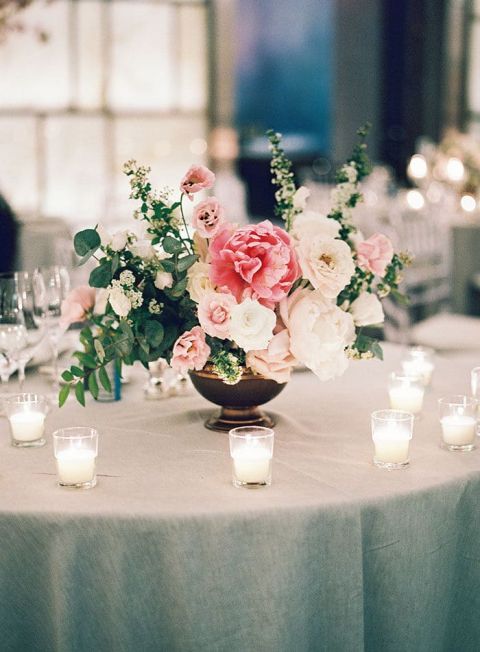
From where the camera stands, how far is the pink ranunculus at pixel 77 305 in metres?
2.02

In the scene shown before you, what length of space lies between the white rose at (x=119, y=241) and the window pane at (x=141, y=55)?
6053 millimetres

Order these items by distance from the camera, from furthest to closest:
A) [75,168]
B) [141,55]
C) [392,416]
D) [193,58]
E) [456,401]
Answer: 1. [193,58]
2. [141,55]
3. [75,168]
4. [456,401]
5. [392,416]

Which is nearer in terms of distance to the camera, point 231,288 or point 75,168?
point 231,288

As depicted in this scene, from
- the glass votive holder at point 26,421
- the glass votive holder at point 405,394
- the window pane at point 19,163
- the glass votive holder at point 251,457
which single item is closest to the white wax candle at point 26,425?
the glass votive holder at point 26,421

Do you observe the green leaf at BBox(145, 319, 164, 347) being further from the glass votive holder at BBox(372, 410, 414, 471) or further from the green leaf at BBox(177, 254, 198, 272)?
the glass votive holder at BBox(372, 410, 414, 471)

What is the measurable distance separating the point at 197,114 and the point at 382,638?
6.83 meters

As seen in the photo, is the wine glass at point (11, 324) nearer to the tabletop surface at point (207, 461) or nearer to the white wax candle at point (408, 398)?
the tabletop surface at point (207, 461)

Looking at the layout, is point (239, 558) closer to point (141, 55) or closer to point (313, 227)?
point (313, 227)

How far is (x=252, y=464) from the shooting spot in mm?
1624

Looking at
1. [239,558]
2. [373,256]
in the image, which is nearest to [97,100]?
[373,256]

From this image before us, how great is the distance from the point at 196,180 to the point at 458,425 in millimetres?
654

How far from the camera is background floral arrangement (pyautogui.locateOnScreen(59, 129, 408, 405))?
67.8 inches

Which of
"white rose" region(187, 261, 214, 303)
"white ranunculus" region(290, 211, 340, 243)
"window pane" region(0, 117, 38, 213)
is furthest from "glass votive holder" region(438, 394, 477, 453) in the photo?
"window pane" region(0, 117, 38, 213)

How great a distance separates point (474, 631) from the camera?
70.1 inches
